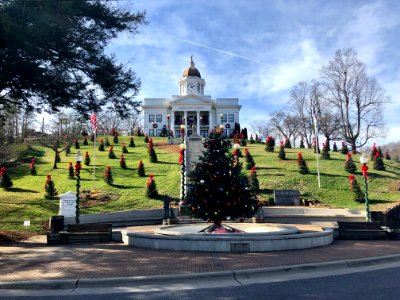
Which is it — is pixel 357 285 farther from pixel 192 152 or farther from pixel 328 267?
pixel 192 152

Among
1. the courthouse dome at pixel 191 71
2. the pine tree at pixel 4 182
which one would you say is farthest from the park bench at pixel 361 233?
the courthouse dome at pixel 191 71

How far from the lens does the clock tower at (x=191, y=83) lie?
89.6m

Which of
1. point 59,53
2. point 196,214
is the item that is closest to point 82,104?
point 59,53

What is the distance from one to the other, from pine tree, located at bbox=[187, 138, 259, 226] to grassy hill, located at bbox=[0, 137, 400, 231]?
411 inches

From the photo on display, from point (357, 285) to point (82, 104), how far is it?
11932mm

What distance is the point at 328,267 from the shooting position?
8.80 m

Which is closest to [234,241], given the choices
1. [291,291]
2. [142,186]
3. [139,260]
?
Answer: [139,260]

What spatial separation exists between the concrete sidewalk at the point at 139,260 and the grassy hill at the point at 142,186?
838cm

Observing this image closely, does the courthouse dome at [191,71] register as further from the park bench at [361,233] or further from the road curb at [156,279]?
the road curb at [156,279]

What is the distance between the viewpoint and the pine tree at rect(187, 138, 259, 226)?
12617 millimetres

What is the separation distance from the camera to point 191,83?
294ft

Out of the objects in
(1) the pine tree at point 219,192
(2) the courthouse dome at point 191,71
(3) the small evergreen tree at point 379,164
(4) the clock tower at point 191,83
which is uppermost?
(2) the courthouse dome at point 191,71

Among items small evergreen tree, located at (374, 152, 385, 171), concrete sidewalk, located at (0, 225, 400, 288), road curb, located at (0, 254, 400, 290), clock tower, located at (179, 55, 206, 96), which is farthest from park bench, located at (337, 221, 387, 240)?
clock tower, located at (179, 55, 206, 96)

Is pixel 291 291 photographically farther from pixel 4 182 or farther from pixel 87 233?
pixel 4 182
